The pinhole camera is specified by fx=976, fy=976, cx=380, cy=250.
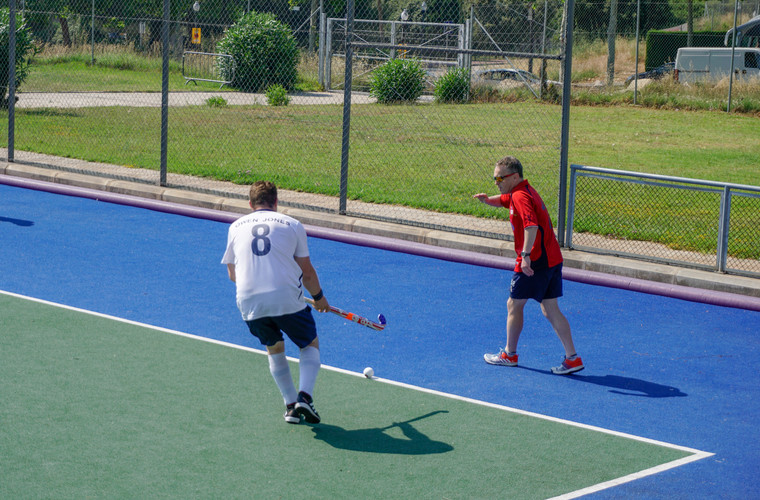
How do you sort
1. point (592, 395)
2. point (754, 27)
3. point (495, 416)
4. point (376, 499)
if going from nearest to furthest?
point (376, 499), point (495, 416), point (592, 395), point (754, 27)

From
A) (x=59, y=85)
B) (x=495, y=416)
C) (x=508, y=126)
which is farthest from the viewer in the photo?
(x=59, y=85)

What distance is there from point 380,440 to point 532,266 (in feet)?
7.47

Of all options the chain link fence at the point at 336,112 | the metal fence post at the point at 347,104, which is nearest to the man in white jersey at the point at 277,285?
the chain link fence at the point at 336,112

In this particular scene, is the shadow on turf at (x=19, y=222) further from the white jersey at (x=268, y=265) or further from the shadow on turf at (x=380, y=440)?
the shadow on turf at (x=380, y=440)

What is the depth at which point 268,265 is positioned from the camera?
6297 mm

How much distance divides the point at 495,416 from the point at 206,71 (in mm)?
24357

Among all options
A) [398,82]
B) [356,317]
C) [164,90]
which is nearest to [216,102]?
[398,82]

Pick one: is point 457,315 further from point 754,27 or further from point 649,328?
point 754,27

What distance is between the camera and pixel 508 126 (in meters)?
21.6

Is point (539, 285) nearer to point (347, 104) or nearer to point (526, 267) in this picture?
point (526, 267)

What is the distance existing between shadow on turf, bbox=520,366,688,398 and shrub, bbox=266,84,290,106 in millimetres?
19961

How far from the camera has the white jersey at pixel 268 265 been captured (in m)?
→ 6.30

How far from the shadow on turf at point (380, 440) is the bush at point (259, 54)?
20535mm

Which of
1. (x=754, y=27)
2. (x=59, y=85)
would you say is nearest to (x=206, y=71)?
(x=59, y=85)
